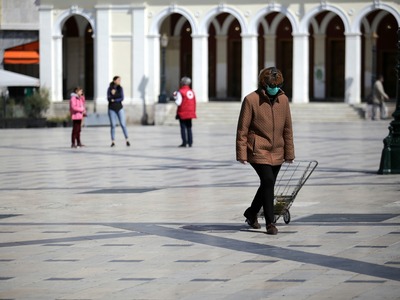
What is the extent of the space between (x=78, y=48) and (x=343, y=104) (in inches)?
558

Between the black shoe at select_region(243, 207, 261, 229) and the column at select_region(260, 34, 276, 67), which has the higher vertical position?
the column at select_region(260, 34, 276, 67)

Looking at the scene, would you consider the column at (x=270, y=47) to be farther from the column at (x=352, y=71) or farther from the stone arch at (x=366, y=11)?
the stone arch at (x=366, y=11)

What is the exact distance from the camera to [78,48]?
5525 cm

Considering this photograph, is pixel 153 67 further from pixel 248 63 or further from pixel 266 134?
pixel 266 134

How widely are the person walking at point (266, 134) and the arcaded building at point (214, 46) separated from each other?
34.0 metres

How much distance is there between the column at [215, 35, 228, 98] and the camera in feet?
178

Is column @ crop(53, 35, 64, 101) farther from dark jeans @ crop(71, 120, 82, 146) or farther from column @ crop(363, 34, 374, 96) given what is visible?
dark jeans @ crop(71, 120, 82, 146)

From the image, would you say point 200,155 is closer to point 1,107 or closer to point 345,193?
point 345,193

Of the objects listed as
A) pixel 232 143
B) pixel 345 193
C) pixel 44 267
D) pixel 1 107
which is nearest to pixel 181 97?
pixel 232 143

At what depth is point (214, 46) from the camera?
55.2 meters

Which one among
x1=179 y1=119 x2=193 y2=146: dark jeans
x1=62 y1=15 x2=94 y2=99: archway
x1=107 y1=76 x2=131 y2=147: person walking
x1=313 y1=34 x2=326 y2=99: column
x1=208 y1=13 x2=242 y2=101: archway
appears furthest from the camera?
x1=62 y1=15 x2=94 y2=99: archway

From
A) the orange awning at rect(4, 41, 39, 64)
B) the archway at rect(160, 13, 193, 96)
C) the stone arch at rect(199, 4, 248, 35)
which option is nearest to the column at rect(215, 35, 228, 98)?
the archway at rect(160, 13, 193, 96)

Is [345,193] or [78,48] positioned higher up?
[78,48]

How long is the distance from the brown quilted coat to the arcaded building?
34034mm
